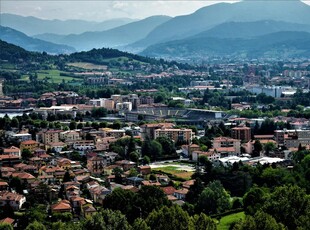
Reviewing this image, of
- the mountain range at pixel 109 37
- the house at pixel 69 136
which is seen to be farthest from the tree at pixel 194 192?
the mountain range at pixel 109 37

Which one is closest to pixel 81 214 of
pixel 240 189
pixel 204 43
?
pixel 240 189

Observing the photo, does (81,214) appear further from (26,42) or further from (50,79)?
(26,42)

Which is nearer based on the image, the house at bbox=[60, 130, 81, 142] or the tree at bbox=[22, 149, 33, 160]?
the tree at bbox=[22, 149, 33, 160]

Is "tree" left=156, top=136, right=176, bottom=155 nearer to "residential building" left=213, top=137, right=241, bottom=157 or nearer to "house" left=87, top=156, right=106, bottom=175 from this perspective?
"residential building" left=213, top=137, right=241, bottom=157

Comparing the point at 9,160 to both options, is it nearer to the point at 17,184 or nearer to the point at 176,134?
the point at 17,184

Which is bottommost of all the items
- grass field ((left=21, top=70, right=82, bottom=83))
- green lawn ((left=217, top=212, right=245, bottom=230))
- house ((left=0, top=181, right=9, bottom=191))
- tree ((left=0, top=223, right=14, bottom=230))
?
green lawn ((left=217, top=212, right=245, bottom=230))

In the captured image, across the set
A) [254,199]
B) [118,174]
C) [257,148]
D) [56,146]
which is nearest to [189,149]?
[257,148]

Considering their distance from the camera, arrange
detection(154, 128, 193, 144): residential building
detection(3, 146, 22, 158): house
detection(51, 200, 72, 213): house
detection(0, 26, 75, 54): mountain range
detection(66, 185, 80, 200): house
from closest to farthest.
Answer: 1. detection(51, 200, 72, 213): house
2. detection(66, 185, 80, 200): house
3. detection(3, 146, 22, 158): house
4. detection(154, 128, 193, 144): residential building
5. detection(0, 26, 75, 54): mountain range

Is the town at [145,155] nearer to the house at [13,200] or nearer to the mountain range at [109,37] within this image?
the house at [13,200]

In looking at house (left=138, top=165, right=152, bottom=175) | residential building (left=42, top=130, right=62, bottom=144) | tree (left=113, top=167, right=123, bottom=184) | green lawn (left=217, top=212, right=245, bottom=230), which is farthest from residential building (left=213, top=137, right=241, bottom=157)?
green lawn (left=217, top=212, right=245, bottom=230)
